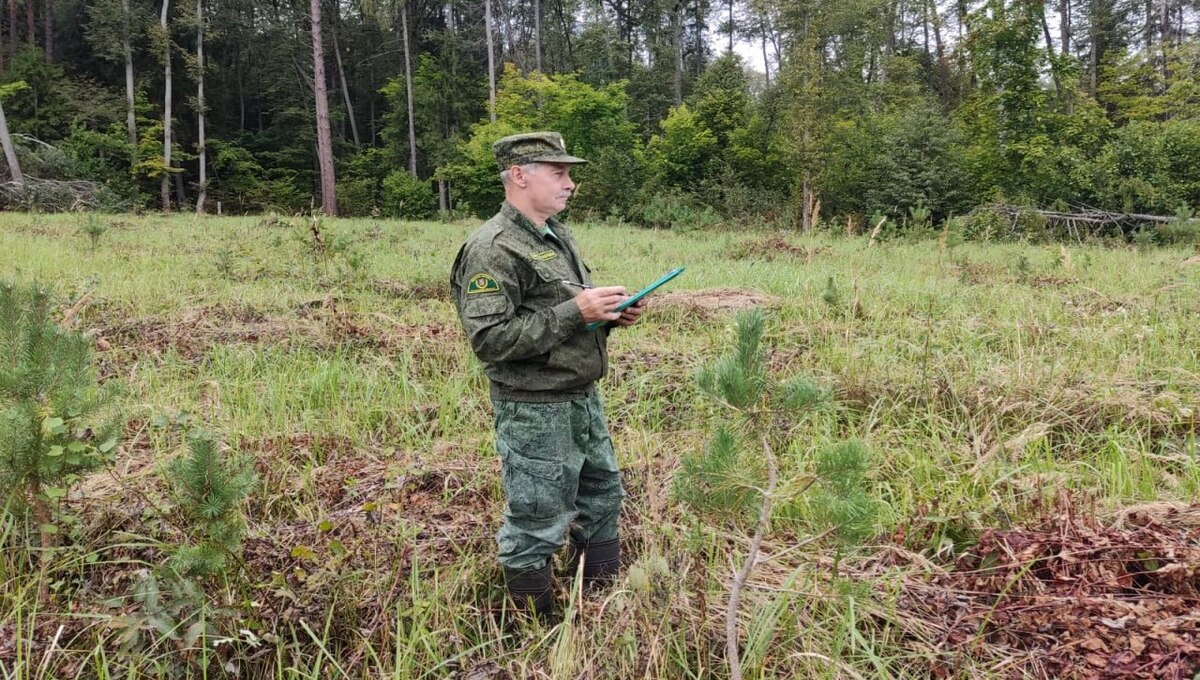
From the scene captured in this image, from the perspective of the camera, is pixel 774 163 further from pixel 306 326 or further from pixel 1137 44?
pixel 306 326

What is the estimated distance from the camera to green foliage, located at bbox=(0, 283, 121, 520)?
201 centimetres

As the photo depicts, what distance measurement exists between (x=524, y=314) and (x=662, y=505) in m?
1.10

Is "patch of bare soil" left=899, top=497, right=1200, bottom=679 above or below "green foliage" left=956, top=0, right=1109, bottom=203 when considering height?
below

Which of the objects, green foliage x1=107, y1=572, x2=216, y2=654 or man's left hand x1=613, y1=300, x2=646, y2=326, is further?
man's left hand x1=613, y1=300, x2=646, y2=326

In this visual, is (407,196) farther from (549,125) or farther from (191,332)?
(191,332)

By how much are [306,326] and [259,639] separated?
11.6ft

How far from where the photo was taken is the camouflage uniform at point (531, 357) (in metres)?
2.11

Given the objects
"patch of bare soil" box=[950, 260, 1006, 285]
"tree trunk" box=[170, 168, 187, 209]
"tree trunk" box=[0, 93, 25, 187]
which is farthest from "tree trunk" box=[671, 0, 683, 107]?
"patch of bare soil" box=[950, 260, 1006, 285]

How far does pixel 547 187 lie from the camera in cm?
229

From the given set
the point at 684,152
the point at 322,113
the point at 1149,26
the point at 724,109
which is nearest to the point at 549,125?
the point at 684,152

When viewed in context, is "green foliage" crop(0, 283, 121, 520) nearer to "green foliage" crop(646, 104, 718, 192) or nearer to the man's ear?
the man's ear

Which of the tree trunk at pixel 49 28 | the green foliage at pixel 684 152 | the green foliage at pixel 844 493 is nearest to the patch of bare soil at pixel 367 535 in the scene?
the green foliage at pixel 844 493

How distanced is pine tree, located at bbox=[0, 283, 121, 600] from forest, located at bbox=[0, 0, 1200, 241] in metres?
13.5

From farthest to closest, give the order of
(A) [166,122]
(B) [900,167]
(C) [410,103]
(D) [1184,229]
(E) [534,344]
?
(C) [410,103] → (A) [166,122] → (B) [900,167] → (D) [1184,229] → (E) [534,344]
